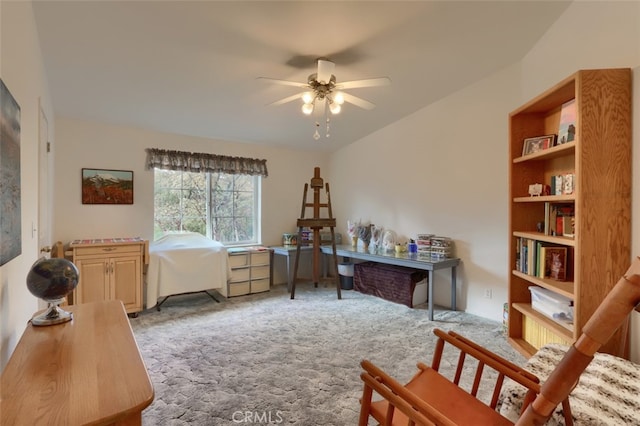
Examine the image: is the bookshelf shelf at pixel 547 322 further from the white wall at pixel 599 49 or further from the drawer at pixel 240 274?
the drawer at pixel 240 274

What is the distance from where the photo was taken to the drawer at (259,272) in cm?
455

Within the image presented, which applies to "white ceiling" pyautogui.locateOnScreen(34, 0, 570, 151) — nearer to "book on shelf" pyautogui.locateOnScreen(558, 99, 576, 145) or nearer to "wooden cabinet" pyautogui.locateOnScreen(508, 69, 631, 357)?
"book on shelf" pyautogui.locateOnScreen(558, 99, 576, 145)

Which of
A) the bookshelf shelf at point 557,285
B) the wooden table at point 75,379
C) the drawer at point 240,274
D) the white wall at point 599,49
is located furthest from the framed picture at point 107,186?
the white wall at point 599,49

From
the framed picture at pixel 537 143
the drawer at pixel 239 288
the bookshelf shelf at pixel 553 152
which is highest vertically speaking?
the framed picture at pixel 537 143

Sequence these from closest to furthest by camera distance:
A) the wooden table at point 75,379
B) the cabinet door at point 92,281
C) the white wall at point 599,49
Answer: the wooden table at point 75,379, the white wall at point 599,49, the cabinet door at point 92,281

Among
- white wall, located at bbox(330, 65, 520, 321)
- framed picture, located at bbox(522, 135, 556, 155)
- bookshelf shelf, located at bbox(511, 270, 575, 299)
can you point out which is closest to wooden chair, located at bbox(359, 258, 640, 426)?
bookshelf shelf, located at bbox(511, 270, 575, 299)

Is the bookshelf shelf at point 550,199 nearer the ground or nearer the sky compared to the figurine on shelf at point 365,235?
nearer the sky

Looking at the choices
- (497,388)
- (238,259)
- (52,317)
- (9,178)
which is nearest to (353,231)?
(238,259)

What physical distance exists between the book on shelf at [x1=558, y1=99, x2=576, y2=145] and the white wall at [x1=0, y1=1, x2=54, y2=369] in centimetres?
298

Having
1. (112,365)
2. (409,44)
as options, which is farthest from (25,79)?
(409,44)

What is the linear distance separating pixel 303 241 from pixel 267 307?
56.9 inches

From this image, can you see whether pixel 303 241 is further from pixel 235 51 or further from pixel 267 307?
pixel 235 51

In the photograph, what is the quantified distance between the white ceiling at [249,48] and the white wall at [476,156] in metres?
0.22

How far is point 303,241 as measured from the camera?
5.14 meters
